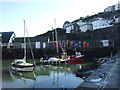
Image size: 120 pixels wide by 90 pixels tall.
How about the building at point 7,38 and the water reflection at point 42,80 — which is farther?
the building at point 7,38

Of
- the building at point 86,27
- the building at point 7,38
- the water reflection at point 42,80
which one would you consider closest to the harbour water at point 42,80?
the water reflection at point 42,80

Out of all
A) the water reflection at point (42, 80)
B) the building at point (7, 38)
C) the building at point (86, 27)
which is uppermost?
the building at point (86, 27)

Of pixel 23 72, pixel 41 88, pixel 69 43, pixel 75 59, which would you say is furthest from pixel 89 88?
pixel 69 43

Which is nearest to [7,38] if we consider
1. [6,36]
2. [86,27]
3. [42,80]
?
[6,36]

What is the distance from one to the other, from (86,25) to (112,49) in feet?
79.6

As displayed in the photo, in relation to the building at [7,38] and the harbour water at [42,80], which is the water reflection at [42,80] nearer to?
the harbour water at [42,80]

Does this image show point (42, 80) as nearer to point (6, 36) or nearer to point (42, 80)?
point (42, 80)

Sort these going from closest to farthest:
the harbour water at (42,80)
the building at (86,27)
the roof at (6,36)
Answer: the harbour water at (42,80) < the roof at (6,36) < the building at (86,27)

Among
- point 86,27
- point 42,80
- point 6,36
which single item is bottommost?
point 42,80

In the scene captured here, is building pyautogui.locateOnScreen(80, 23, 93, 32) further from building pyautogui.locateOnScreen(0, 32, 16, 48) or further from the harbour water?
the harbour water

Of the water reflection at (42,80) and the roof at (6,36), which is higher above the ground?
the roof at (6,36)

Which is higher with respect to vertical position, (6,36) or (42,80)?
(6,36)

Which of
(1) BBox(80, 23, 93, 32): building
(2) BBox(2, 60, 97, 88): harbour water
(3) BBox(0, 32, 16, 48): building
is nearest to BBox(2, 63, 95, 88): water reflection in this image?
(2) BBox(2, 60, 97, 88): harbour water

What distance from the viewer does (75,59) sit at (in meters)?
22.5
